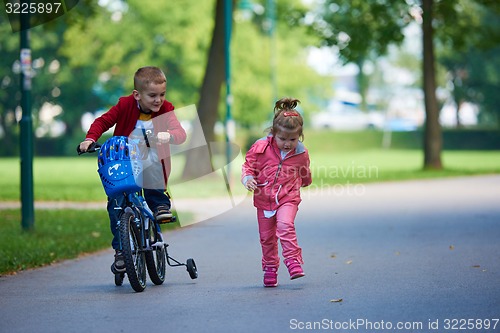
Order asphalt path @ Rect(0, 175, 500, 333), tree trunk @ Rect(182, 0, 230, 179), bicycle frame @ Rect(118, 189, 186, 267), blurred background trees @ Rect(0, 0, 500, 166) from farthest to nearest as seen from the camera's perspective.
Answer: blurred background trees @ Rect(0, 0, 500, 166) < tree trunk @ Rect(182, 0, 230, 179) < bicycle frame @ Rect(118, 189, 186, 267) < asphalt path @ Rect(0, 175, 500, 333)

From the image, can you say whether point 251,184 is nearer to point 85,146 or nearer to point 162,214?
point 162,214

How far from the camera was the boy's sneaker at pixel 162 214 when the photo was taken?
8547mm

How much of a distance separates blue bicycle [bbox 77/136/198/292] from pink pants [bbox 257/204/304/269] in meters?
0.88

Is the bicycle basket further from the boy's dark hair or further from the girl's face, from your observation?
the girl's face

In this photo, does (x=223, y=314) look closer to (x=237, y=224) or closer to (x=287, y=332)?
(x=287, y=332)

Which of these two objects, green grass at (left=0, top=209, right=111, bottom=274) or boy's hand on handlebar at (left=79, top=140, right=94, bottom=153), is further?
green grass at (left=0, top=209, right=111, bottom=274)

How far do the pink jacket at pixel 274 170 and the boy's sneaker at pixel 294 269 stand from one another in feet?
1.43

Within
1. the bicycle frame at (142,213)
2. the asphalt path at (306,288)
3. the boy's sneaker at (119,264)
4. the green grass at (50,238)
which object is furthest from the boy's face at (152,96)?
the green grass at (50,238)

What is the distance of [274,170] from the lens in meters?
8.52

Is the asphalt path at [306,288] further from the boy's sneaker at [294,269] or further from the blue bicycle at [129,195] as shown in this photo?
the blue bicycle at [129,195]

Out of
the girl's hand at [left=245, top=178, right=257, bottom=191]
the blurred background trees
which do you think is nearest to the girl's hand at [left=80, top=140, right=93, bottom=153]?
the girl's hand at [left=245, top=178, right=257, bottom=191]

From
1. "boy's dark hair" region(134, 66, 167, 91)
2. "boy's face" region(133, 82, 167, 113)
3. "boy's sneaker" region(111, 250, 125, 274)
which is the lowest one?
"boy's sneaker" region(111, 250, 125, 274)

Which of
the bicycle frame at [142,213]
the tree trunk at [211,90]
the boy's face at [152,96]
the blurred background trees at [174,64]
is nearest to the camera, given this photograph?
the boy's face at [152,96]

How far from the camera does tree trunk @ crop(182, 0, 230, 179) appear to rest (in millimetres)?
27875
